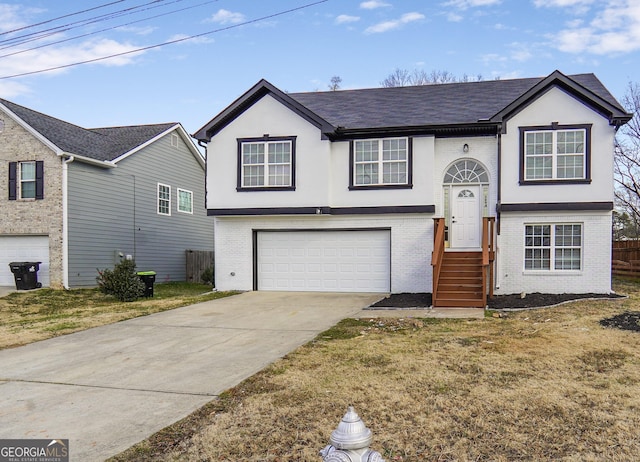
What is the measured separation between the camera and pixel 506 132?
15.8 meters

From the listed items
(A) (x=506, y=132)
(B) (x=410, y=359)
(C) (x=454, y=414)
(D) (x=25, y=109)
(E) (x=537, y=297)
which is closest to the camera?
(C) (x=454, y=414)

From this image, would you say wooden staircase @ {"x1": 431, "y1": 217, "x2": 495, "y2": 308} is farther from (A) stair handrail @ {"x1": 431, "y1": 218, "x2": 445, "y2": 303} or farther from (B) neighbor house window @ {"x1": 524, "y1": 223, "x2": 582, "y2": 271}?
(B) neighbor house window @ {"x1": 524, "y1": 223, "x2": 582, "y2": 271}

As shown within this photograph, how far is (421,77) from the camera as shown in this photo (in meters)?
41.9

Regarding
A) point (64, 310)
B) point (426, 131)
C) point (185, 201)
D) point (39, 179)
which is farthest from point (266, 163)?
point (185, 201)

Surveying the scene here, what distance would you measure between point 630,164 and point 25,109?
2912 centimetres

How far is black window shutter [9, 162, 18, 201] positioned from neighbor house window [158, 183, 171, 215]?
19.4 ft

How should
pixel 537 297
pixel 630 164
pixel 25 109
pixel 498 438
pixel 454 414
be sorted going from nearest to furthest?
pixel 498 438 → pixel 454 414 → pixel 537 297 → pixel 25 109 → pixel 630 164

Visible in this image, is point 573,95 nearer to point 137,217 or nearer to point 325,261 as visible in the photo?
point 325,261

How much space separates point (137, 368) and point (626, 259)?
79.2ft

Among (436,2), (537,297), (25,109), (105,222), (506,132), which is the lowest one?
(537,297)

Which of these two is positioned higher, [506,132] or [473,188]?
[506,132]

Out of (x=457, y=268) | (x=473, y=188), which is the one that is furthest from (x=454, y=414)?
(x=473, y=188)

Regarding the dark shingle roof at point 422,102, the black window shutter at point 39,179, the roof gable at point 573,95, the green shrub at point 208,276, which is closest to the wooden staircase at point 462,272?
the roof gable at point 573,95

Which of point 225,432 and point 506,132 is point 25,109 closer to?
point 506,132
